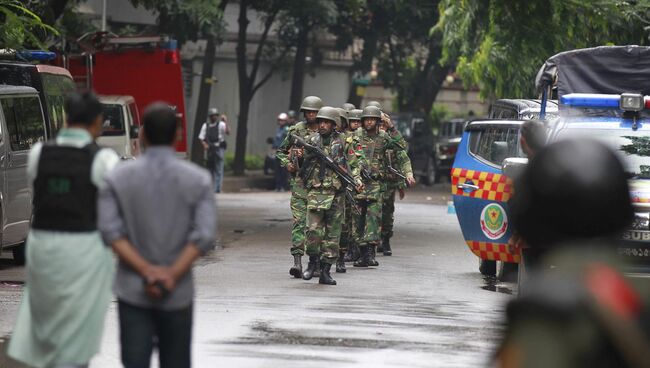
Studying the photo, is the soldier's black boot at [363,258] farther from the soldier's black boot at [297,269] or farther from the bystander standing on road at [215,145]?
the bystander standing on road at [215,145]

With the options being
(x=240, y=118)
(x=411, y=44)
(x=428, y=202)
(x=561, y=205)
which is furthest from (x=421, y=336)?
(x=411, y=44)

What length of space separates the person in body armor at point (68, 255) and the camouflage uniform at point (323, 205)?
7016mm

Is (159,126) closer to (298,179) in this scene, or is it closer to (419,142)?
(298,179)

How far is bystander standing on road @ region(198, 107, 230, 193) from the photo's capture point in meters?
31.3

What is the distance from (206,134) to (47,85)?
1571 centimetres

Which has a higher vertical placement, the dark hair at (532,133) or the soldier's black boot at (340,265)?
the dark hair at (532,133)

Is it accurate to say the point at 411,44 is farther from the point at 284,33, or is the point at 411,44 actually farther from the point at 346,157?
the point at 346,157

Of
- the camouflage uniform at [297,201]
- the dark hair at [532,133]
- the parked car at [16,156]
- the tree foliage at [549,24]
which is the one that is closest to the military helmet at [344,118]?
the camouflage uniform at [297,201]

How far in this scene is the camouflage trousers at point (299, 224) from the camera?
46.5 ft

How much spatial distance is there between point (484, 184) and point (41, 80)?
5.64m

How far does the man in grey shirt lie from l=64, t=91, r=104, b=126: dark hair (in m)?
0.66

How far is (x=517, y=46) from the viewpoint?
2122cm

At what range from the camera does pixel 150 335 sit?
237 inches

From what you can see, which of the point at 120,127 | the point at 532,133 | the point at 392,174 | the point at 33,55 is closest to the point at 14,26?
the point at 33,55
